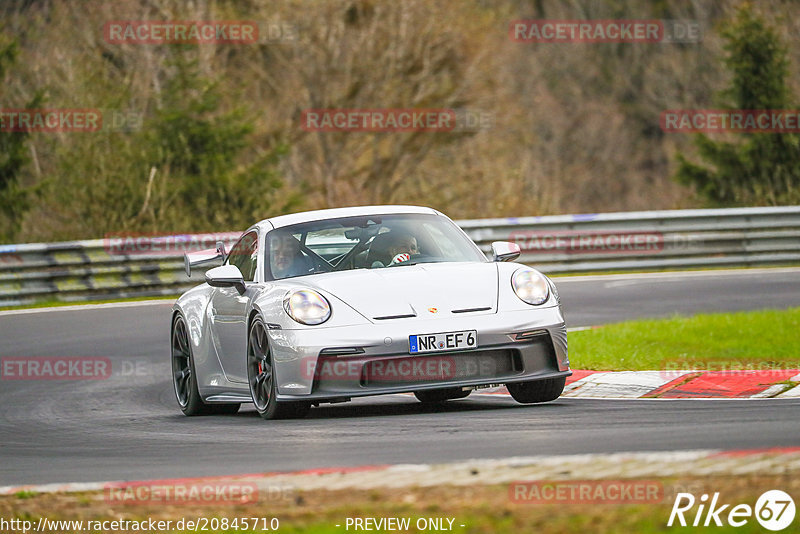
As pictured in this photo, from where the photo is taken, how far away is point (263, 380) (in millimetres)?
9086

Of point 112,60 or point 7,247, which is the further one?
point 112,60

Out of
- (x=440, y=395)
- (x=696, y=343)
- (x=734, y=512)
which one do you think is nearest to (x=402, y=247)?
(x=440, y=395)

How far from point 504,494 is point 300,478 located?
41.3 inches

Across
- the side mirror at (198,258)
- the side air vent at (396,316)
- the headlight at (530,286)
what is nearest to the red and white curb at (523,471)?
the side air vent at (396,316)

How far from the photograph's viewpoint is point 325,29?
31688mm

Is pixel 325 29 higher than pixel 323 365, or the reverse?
pixel 325 29

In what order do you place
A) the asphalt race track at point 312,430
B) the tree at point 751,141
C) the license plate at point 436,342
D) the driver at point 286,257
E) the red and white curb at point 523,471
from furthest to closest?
the tree at point 751,141 → the driver at point 286,257 → the license plate at point 436,342 → the asphalt race track at point 312,430 → the red and white curb at point 523,471

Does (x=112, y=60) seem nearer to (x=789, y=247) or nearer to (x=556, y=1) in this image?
(x=789, y=247)

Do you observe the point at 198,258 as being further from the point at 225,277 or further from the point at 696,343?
the point at 696,343

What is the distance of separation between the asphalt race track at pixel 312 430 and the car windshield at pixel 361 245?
0.99 m

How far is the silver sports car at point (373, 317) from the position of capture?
28.0 feet

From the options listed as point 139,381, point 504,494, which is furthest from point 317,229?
point 504,494

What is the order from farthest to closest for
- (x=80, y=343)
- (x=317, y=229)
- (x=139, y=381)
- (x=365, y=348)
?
(x=80, y=343) → (x=139, y=381) → (x=317, y=229) → (x=365, y=348)

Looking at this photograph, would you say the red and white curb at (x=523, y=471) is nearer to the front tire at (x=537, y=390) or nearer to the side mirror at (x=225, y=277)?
the front tire at (x=537, y=390)
